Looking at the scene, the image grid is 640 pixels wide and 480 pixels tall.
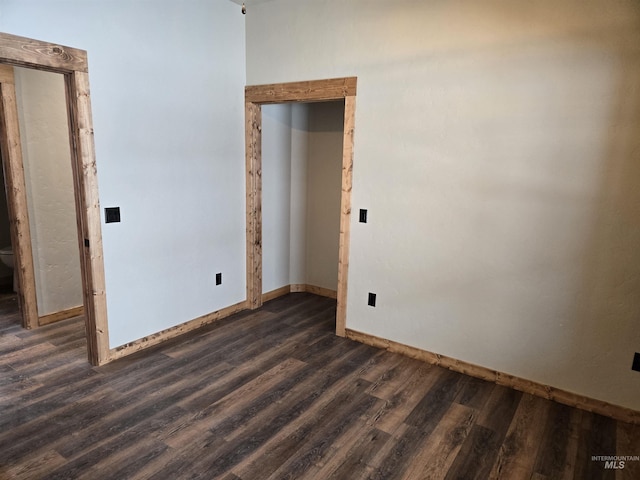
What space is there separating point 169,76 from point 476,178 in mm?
2474

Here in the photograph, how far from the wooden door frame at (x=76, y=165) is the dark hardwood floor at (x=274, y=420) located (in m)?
0.32

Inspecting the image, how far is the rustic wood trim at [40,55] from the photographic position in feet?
7.57

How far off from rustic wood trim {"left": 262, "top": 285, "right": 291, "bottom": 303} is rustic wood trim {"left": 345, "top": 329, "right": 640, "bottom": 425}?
127 cm

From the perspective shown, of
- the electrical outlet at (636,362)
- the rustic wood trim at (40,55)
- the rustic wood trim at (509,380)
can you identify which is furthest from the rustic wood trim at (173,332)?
the electrical outlet at (636,362)

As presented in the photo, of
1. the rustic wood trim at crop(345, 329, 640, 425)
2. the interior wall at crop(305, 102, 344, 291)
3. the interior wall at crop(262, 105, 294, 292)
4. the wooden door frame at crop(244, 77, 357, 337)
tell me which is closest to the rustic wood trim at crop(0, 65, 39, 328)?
the wooden door frame at crop(244, 77, 357, 337)

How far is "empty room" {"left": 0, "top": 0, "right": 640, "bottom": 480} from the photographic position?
2.27m

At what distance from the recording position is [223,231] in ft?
12.6

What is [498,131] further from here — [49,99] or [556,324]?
[49,99]

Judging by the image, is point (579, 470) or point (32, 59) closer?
point (579, 470)

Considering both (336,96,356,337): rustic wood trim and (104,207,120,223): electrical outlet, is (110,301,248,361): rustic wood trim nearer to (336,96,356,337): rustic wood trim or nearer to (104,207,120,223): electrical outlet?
(104,207,120,223): electrical outlet

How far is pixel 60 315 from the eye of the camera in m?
3.80

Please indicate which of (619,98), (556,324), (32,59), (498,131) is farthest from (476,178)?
(32,59)

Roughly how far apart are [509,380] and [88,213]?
316 centimetres

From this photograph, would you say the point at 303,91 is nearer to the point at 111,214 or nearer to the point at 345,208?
the point at 345,208
